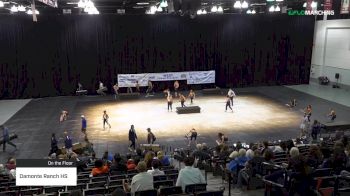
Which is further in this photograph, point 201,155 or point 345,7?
point 345,7

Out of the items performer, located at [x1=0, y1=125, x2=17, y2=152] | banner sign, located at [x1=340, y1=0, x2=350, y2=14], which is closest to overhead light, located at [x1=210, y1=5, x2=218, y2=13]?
banner sign, located at [x1=340, y1=0, x2=350, y2=14]

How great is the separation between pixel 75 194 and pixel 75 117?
64.7 feet

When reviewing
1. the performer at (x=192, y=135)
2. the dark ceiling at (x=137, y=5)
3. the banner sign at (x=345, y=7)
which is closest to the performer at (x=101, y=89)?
the dark ceiling at (x=137, y=5)

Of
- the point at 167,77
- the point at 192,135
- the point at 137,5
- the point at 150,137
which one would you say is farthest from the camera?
the point at 167,77

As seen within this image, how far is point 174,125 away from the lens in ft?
73.6

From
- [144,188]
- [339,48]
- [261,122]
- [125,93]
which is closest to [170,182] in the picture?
[144,188]

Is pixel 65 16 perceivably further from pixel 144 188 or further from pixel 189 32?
pixel 144 188

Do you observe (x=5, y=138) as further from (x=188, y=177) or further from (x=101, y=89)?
(x=101, y=89)
